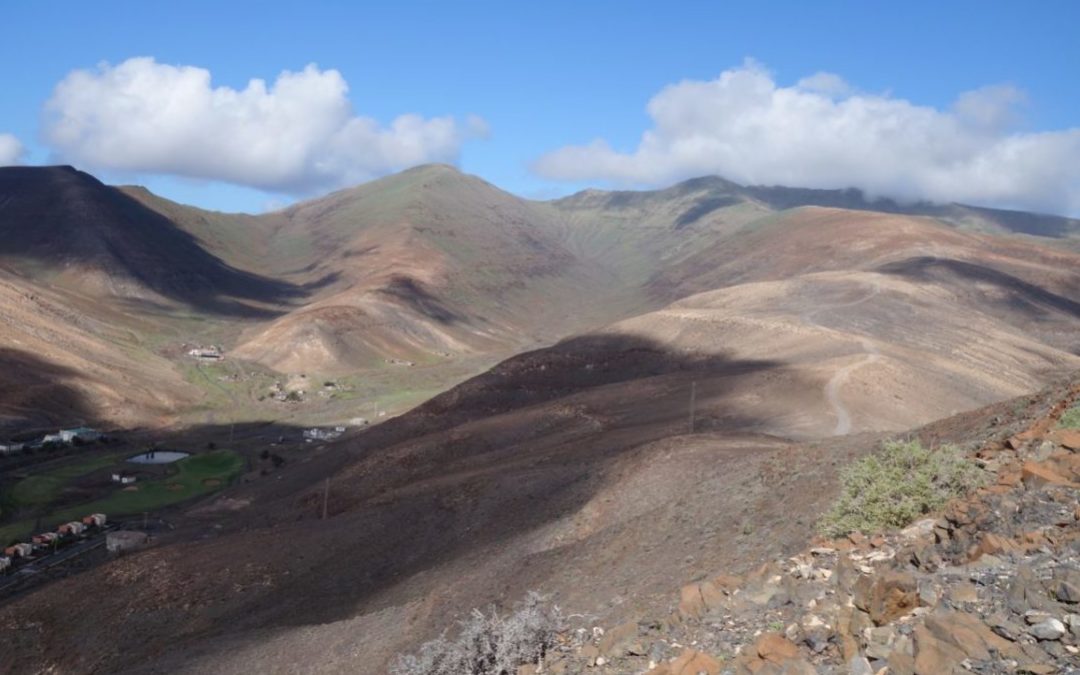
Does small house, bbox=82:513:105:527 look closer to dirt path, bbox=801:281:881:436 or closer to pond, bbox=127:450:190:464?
pond, bbox=127:450:190:464

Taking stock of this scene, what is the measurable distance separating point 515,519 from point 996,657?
67.4 ft

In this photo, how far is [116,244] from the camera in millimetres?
148625

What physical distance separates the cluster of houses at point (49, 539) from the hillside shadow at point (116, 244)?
97140mm

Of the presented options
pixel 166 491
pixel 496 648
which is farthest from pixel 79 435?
pixel 496 648

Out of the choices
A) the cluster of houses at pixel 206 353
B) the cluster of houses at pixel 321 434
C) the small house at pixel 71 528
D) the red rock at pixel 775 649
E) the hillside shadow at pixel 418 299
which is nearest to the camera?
the red rock at pixel 775 649

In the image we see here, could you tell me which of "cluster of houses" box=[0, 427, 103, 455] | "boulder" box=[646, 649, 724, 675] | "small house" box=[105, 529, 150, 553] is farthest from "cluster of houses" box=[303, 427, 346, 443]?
"boulder" box=[646, 649, 724, 675]

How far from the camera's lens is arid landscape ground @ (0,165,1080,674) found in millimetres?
18516

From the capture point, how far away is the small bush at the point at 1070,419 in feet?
38.3

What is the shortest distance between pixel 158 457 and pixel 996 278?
8755 cm

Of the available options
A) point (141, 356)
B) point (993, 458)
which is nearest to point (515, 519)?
point (993, 458)

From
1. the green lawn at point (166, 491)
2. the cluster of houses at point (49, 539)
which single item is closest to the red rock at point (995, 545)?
the cluster of houses at point (49, 539)

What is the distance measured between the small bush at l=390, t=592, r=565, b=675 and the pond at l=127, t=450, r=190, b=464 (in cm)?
5410

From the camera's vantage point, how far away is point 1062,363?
6475cm

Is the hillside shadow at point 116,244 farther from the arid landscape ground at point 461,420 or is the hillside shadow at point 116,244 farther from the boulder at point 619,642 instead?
the boulder at point 619,642
